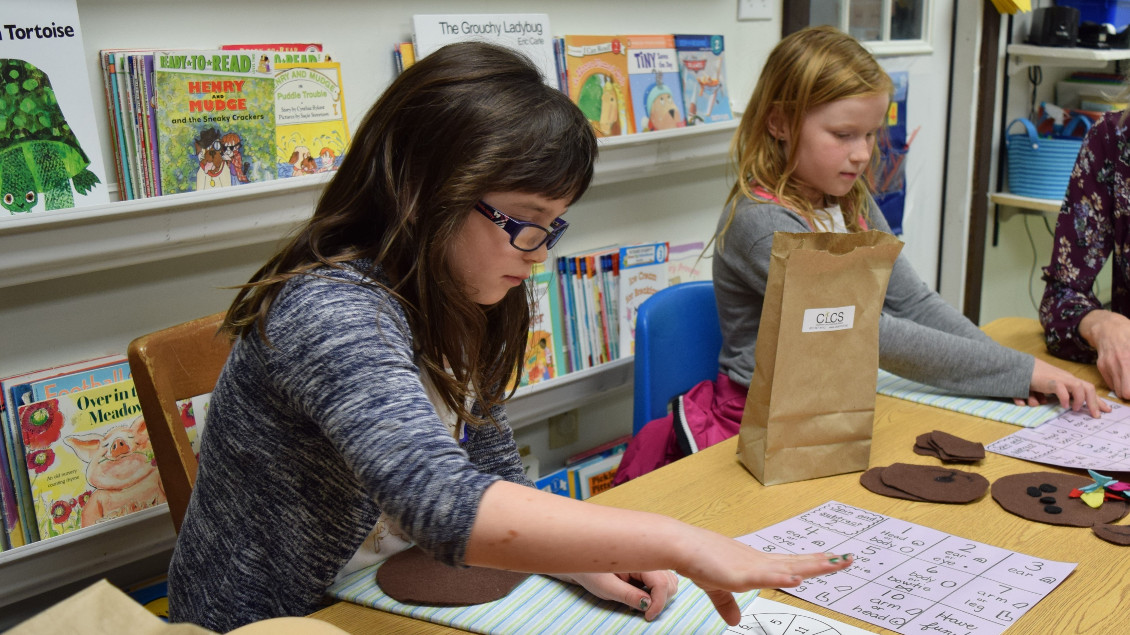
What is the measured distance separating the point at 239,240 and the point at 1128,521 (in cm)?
131

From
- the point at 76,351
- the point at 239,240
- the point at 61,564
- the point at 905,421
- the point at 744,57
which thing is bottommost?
the point at 61,564

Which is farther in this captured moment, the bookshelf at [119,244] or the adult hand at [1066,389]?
the adult hand at [1066,389]

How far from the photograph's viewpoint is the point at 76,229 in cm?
129

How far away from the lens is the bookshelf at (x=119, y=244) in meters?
1.26

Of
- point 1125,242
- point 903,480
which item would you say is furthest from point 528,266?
point 1125,242

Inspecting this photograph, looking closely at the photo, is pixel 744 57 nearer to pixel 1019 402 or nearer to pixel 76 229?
pixel 1019 402

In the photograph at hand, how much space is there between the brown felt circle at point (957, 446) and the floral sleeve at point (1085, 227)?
0.53 meters

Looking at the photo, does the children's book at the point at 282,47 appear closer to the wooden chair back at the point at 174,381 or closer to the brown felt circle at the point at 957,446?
the wooden chair back at the point at 174,381

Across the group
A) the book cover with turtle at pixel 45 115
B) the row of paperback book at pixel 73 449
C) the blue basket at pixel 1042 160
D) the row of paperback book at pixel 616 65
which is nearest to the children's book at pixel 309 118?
the row of paperback book at pixel 616 65

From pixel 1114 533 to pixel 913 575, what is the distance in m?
0.26

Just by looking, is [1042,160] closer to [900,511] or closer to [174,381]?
[900,511]

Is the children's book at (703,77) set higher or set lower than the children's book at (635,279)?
higher

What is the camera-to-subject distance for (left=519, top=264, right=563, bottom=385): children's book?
6.42 ft

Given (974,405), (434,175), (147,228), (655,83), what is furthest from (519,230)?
(655,83)
